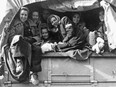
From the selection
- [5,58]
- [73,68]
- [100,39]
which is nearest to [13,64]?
[5,58]

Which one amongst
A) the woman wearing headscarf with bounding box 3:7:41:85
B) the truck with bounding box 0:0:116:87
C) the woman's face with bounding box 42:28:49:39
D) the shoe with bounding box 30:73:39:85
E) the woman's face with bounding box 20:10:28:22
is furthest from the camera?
the woman's face with bounding box 42:28:49:39

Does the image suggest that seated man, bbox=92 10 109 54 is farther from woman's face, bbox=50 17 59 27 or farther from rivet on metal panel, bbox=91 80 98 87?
woman's face, bbox=50 17 59 27

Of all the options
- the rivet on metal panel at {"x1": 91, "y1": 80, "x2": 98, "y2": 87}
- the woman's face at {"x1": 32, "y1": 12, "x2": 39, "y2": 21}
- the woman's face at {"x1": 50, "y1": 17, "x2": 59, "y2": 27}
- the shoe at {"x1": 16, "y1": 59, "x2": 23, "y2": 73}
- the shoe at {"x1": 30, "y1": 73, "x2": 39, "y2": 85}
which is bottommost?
the rivet on metal panel at {"x1": 91, "y1": 80, "x2": 98, "y2": 87}

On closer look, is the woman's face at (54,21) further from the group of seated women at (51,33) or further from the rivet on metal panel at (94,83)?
the rivet on metal panel at (94,83)

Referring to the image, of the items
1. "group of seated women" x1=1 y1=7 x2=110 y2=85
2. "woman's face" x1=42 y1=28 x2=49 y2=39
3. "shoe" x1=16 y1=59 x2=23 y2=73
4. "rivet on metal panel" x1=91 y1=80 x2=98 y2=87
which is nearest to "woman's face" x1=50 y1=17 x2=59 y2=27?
"group of seated women" x1=1 y1=7 x2=110 y2=85

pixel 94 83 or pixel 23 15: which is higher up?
pixel 23 15

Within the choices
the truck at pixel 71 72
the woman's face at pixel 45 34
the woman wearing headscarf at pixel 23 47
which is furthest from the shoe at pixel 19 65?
the woman's face at pixel 45 34

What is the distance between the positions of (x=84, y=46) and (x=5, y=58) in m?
1.39

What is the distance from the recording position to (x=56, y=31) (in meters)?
8.33

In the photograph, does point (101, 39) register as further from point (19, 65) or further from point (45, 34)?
point (19, 65)

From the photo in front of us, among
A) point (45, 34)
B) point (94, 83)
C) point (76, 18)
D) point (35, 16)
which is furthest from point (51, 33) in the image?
point (94, 83)

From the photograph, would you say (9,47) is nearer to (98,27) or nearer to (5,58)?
(5,58)

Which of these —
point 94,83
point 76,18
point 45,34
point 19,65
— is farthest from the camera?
point 76,18

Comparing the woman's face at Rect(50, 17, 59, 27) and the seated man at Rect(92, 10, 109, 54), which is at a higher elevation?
the woman's face at Rect(50, 17, 59, 27)
